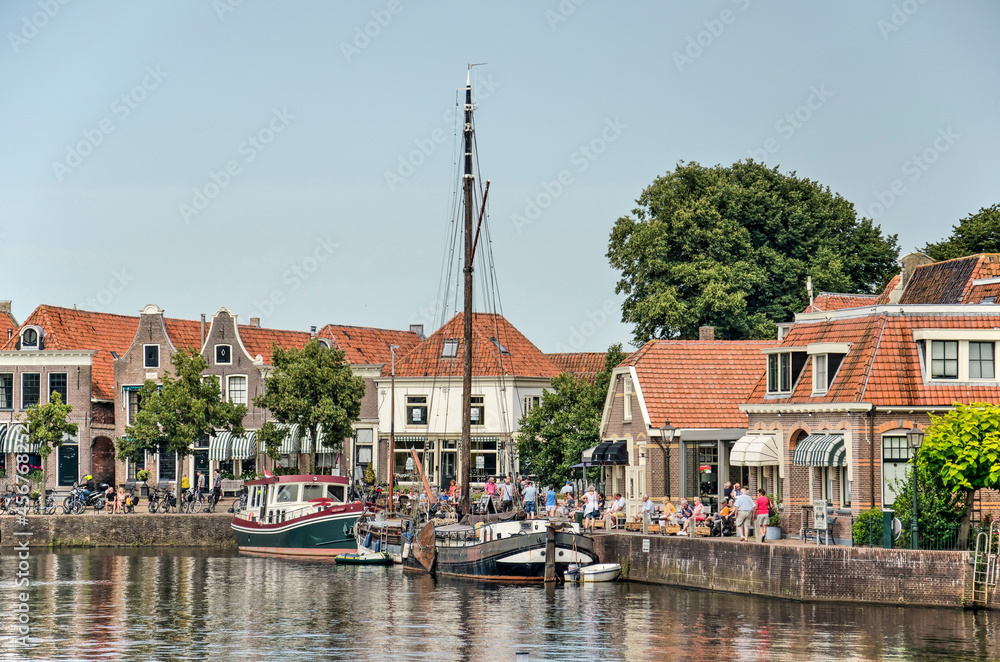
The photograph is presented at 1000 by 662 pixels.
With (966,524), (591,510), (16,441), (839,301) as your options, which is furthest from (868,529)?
(16,441)

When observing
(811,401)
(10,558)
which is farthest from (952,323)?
(10,558)

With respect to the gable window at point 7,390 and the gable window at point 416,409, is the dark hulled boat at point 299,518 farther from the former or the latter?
the gable window at point 7,390

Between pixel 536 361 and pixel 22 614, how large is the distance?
39578 mm

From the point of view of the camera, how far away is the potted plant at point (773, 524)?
3962 centimetres

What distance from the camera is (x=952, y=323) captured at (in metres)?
39.5

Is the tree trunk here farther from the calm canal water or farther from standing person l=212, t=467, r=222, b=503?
standing person l=212, t=467, r=222, b=503

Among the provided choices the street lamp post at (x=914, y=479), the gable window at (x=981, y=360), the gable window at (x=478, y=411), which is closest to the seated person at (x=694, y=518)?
the street lamp post at (x=914, y=479)

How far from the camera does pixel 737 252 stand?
6438 centimetres

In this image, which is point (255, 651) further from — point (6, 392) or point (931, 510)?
point (6, 392)

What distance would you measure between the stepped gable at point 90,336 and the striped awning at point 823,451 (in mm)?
41331

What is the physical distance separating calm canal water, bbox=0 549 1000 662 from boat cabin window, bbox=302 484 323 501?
33.1 ft

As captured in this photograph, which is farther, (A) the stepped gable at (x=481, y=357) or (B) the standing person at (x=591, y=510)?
(A) the stepped gable at (x=481, y=357)

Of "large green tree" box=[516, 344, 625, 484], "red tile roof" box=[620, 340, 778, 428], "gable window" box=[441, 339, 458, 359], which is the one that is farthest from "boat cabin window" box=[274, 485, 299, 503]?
"gable window" box=[441, 339, 458, 359]

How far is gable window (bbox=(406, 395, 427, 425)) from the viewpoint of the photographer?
70.9 meters
